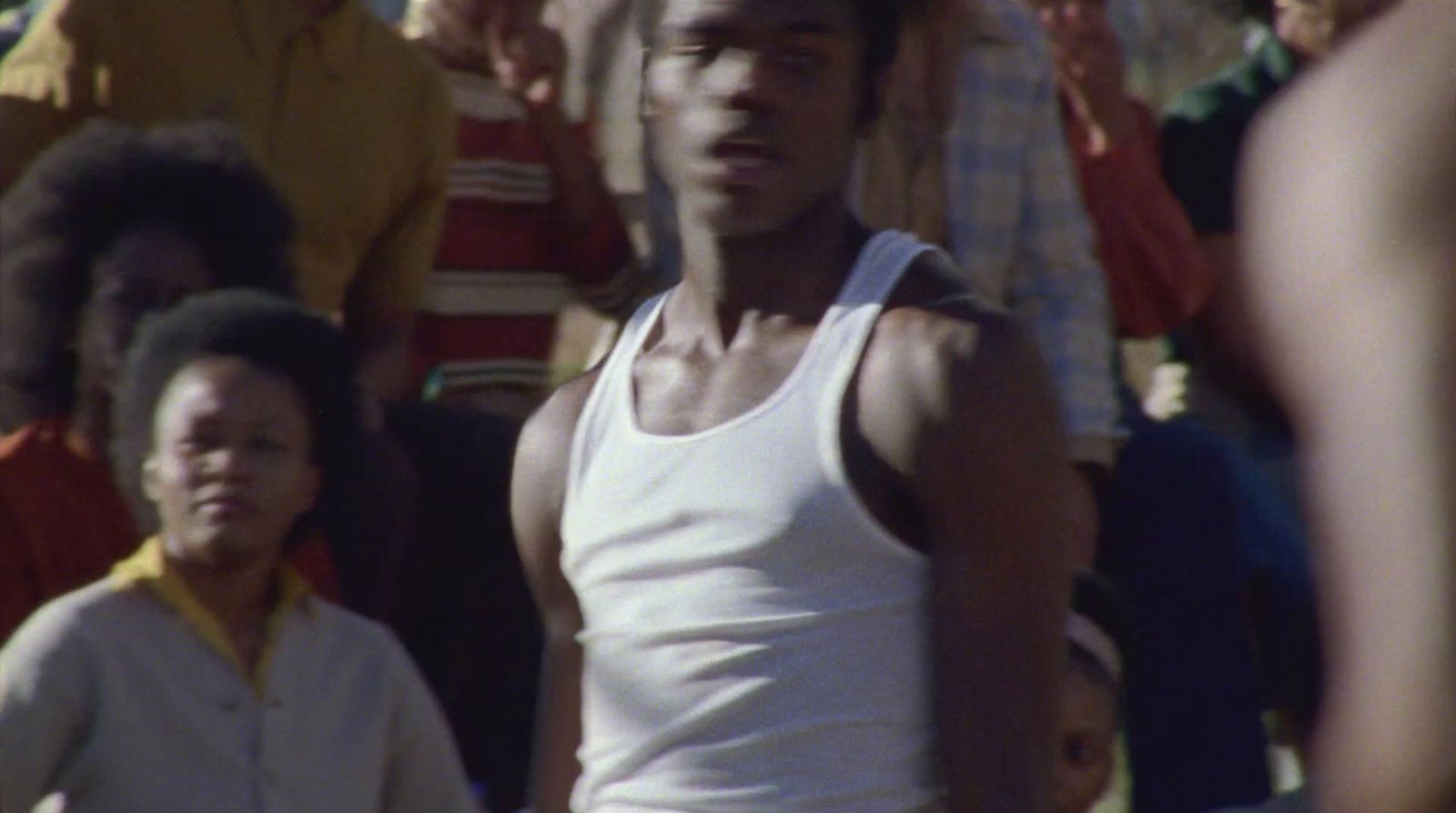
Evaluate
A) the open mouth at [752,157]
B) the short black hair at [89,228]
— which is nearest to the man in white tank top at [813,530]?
the open mouth at [752,157]

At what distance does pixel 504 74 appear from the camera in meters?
5.55

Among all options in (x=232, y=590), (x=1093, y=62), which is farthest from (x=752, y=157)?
(x=1093, y=62)

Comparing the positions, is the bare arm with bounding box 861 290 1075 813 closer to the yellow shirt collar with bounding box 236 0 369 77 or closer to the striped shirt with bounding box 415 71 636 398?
the yellow shirt collar with bounding box 236 0 369 77

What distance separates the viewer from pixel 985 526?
2719 mm

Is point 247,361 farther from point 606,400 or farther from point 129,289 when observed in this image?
point 606,400

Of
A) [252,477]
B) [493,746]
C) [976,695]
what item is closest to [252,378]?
[252,477]

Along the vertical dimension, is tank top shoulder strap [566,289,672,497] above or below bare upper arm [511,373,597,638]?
above

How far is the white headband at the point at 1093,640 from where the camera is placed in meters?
4.58

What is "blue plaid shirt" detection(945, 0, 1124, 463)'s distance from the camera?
17.3 feet

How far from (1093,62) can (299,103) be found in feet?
5.36

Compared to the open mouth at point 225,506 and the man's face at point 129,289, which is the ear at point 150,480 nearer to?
the open mouth at point 225,506

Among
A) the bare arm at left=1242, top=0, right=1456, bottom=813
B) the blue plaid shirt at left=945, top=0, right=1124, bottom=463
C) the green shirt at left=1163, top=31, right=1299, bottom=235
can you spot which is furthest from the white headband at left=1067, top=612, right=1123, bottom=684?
the bare arm at left=1242, top=0, right=1456, bottom=813

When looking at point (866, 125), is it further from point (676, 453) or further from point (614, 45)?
point (614, 45)

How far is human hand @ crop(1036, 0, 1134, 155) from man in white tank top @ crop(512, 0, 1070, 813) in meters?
3.12
